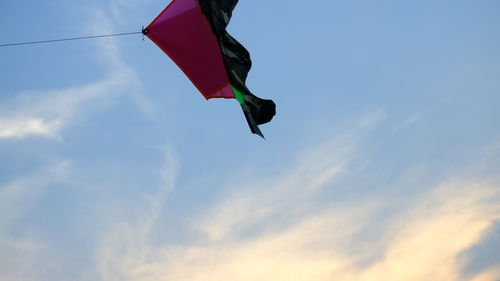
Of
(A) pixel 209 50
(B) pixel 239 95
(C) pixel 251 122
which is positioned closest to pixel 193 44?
(A) pixel 209 50

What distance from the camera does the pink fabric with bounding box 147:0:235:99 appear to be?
17.7 m

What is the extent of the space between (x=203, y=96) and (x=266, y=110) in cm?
230

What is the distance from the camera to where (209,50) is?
18.5 m

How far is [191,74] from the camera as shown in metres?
18.3

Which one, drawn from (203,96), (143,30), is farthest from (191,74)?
(143,30)

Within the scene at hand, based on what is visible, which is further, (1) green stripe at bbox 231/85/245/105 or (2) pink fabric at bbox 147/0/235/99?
(1) green stripe at bbox 231/85/245/105

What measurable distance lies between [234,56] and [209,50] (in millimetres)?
977

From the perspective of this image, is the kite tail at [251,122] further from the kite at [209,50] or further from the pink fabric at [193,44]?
the pink fabric at [193,44]

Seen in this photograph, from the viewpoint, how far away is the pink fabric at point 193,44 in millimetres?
17719

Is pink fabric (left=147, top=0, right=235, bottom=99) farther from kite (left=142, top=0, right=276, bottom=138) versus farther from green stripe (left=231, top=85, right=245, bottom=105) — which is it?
green stripe (left=231, top=85, right=245, bottom=105)

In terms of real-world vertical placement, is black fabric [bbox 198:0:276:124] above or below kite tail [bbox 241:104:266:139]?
above

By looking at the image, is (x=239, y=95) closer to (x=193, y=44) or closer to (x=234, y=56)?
(x=234, y=56)

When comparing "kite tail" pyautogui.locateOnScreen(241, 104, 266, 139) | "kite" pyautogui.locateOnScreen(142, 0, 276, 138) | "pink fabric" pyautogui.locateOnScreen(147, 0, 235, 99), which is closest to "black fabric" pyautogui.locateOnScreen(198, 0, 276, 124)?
"kite" pyautogui.locateOnScreen(142, 0, 276, 138)

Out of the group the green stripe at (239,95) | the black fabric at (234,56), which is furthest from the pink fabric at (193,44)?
the black fabric at (234,56)
